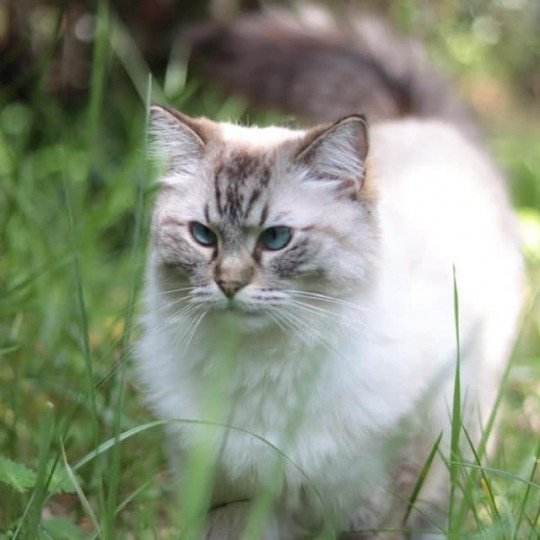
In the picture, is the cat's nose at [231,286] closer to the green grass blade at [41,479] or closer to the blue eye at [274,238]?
the blue eye at [274,238]

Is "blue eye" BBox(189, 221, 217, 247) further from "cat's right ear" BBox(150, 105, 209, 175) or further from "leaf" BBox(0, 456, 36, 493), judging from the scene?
"leaf" BBox(0, 456, 36, 493)

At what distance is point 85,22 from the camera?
17.6 ft

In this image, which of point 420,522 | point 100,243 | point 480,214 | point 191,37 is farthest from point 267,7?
point 420,522

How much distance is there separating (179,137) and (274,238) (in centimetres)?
37

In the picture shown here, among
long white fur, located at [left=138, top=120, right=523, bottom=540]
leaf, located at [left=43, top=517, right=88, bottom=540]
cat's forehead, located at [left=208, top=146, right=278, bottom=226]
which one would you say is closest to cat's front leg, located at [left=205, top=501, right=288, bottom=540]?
long white fur, located at [left=138, top=120, right=523, bottom=540]

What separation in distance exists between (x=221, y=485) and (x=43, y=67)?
1458 millimetres

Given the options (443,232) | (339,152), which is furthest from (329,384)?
(443,232)

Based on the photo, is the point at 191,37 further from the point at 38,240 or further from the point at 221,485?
the point at 221,485

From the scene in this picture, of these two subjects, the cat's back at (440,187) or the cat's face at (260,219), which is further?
the cat's back at (440,187)

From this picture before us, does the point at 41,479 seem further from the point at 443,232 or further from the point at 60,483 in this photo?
the point at 443,232

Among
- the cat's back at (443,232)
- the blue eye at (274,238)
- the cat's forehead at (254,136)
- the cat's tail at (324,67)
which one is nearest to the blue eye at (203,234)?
the blue eye at (274,238)

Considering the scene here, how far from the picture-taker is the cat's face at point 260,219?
2268 millimetres

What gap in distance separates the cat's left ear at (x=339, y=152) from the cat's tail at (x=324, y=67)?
163cm

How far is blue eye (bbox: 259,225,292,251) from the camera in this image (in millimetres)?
2307
